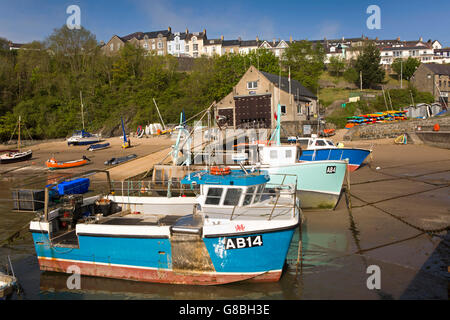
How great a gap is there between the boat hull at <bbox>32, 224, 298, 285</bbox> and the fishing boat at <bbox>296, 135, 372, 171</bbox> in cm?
1611

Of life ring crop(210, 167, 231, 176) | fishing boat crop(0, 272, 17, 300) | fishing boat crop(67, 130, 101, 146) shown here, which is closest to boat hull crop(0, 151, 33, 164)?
fishing boat crop(67, 130, 101, 146)

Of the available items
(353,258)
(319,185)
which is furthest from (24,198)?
(319,185)

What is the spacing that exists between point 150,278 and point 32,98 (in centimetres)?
6709

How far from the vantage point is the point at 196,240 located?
10695 mm

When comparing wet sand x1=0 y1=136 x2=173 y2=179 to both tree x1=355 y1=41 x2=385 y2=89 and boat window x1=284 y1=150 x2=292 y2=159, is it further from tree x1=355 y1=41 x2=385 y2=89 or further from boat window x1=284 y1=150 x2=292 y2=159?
tree x1=355 y1=41 x2=385 y2=89

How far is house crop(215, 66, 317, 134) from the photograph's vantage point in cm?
4753

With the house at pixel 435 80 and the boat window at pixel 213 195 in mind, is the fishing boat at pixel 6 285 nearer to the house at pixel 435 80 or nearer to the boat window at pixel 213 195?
the boat window at pixel 213 195

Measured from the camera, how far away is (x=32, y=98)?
66625mm

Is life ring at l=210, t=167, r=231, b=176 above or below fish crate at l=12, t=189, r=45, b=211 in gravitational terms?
above

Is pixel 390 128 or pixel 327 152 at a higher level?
pixel 390 128

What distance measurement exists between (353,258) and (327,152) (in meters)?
14.4

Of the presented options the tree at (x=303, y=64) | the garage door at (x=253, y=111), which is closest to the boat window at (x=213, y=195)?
the garage door at (x=253, y=111)

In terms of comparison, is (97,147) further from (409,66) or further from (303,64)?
(409,66)

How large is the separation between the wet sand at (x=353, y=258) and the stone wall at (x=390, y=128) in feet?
74.7
